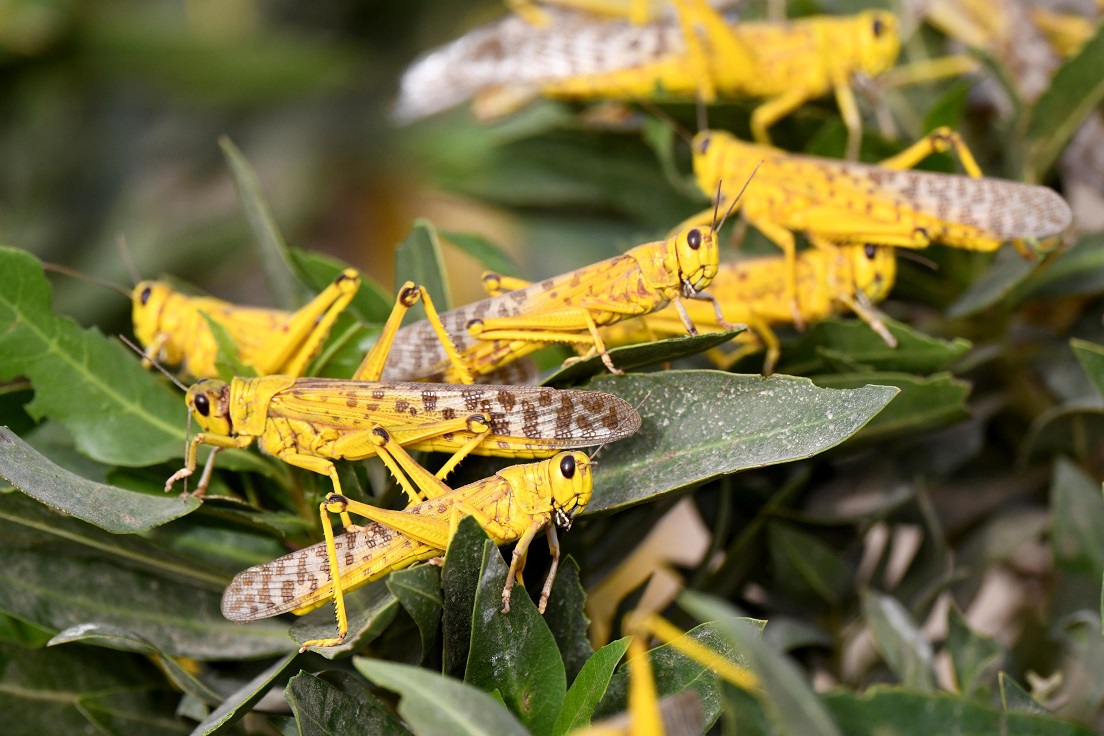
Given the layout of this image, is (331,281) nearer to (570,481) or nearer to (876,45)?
(570,481)

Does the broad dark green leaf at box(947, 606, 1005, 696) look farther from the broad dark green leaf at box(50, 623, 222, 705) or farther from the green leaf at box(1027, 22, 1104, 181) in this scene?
the broad dark green leaf at box(50, 623, 222, 705)

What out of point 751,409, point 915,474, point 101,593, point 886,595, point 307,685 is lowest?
point 886,595

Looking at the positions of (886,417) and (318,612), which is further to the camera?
(886,417)

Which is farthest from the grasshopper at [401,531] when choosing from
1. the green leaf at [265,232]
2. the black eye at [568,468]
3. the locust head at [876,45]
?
the locust head at [876,45]

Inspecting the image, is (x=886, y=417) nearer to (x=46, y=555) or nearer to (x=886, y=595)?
(x=886, y=595)

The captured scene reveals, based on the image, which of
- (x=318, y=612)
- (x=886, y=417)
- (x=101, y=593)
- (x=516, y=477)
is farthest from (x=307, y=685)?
(x=886, y=417)

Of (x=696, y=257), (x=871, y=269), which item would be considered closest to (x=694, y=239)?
(x=696, y=257)
